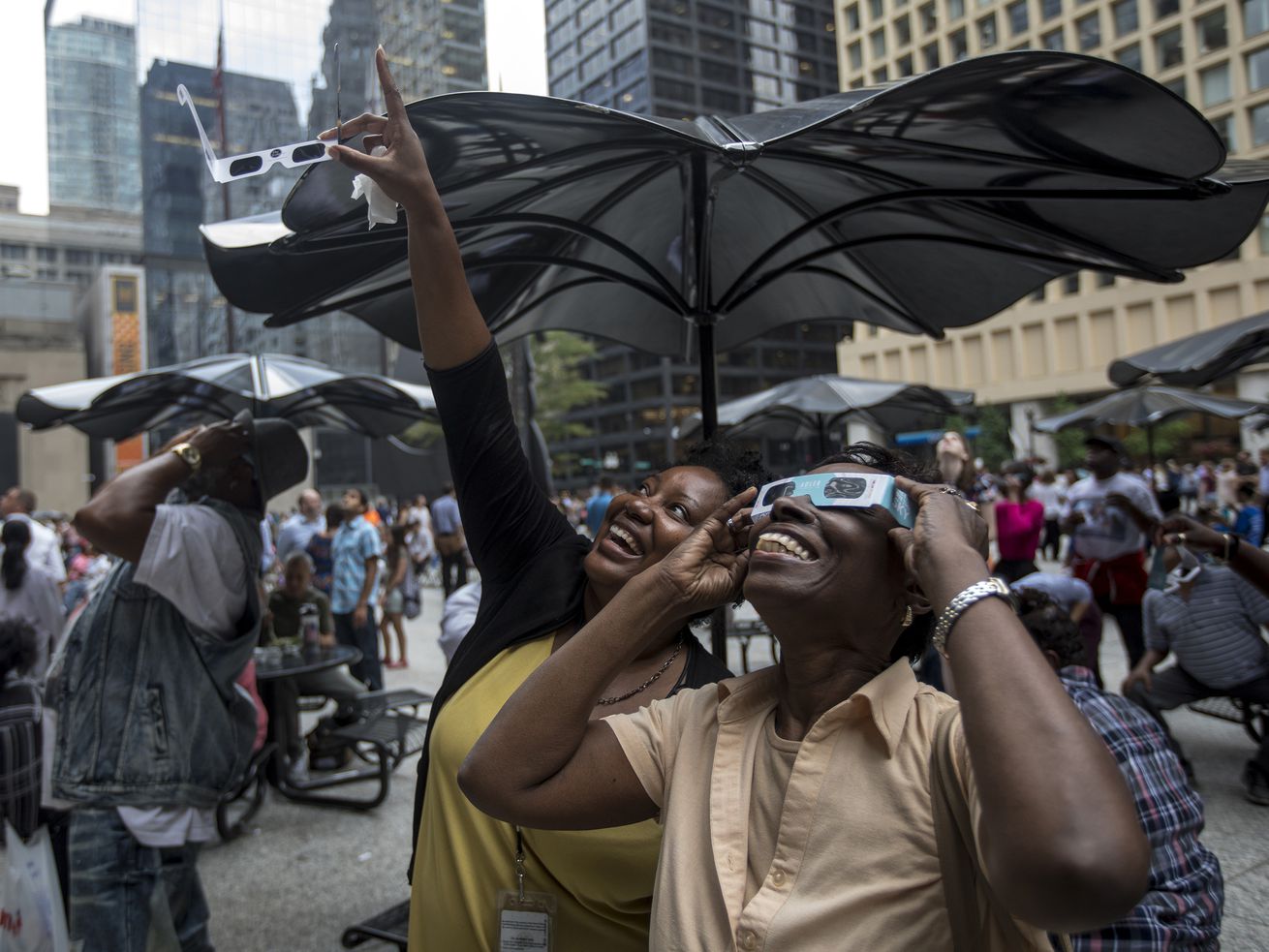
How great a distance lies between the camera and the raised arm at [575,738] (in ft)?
4.65

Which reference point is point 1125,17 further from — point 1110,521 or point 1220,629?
point 1220,629

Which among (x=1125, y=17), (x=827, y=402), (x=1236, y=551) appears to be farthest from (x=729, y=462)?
(x=1125, y=17)

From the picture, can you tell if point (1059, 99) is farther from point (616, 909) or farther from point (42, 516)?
point (42, 516)

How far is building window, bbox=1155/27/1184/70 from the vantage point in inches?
1505

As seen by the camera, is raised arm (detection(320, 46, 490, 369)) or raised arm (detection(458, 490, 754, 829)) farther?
raised arm (detection(320, 46, 490, 369))

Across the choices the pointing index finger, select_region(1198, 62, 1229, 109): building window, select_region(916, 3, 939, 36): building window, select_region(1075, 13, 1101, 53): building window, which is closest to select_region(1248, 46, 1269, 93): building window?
select_region(1198, 62, 1229, 109): building window

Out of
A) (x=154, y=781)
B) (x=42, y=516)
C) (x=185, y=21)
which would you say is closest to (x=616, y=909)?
(x=154, y=781)

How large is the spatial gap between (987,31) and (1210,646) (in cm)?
4929

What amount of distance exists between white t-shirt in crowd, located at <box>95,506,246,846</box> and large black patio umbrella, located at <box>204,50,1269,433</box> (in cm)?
74

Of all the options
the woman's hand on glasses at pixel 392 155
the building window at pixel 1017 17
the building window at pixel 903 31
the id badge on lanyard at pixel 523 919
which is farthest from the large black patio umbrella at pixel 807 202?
the building window at pixel 903 31

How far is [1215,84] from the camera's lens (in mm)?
37188

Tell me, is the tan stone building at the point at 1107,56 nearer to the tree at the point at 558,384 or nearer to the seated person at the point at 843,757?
the tree at the point at 558,384

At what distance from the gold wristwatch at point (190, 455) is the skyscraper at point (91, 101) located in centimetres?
8217

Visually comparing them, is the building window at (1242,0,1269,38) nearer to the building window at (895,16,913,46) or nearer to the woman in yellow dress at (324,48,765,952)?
the building window at (895,16,913,46)
